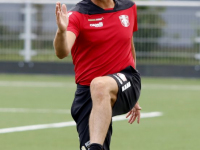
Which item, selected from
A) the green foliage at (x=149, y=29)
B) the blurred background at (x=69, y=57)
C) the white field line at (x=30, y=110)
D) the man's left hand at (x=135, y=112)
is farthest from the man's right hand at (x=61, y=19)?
the green foliage at (x=149, y=29)

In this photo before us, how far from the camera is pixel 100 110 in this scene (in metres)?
4.95

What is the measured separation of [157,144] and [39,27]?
33.1 ft

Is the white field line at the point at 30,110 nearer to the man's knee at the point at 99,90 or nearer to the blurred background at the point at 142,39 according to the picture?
the man's knee at the point at 99,90

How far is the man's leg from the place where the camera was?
4.94m

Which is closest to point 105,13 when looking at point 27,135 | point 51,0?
point 27,135

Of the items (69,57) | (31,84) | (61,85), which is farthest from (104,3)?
(69,57)

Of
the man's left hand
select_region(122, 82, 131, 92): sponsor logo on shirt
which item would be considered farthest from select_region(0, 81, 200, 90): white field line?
select_region(122, 82, 131, 92): sponsor logo on shirt

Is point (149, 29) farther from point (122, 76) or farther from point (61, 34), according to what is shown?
point (61, 34)

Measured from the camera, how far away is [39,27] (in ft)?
54.5

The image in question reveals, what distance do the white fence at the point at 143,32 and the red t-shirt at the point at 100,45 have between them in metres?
10.2

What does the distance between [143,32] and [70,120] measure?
7759 millimetres

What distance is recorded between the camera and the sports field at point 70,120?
7.01 metres

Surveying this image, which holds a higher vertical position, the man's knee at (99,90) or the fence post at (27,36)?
the man's knee at (99,90)

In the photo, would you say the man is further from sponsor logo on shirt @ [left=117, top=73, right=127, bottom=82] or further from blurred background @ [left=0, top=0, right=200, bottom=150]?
blurred background @ [left=0, top=0, right=200, bottom=150]
